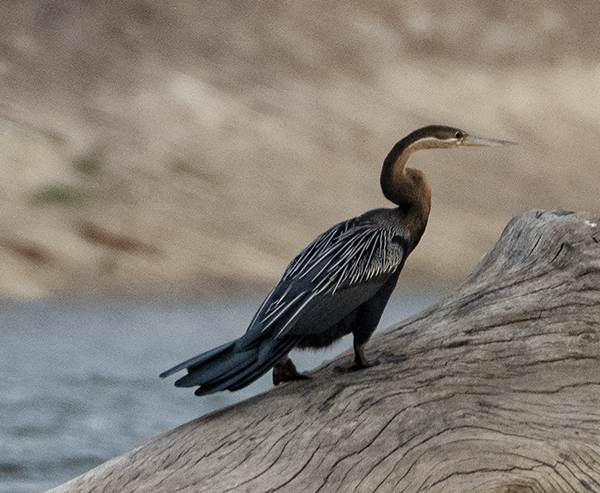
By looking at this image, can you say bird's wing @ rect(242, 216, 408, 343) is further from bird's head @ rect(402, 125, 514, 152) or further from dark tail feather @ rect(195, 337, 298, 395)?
bird's head @ rect(402, 125, 514, 152)

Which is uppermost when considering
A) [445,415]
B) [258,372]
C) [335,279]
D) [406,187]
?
[406,187]

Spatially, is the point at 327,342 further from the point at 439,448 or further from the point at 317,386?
the point at 439,448

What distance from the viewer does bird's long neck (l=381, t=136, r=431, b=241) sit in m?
1.51

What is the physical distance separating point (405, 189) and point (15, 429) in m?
1.61

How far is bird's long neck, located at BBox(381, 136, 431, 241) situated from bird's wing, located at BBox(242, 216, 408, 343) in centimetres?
5

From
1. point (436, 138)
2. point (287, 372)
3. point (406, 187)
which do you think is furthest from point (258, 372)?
point (436, 138)

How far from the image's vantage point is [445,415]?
4.66ft

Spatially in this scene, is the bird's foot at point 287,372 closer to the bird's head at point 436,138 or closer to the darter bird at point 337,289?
the darter bird at point 337,289

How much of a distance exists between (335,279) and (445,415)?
326mm

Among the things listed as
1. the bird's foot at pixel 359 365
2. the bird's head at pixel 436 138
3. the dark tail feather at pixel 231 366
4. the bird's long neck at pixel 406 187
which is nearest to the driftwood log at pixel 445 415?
A: the bird's foot at pixel 359 365

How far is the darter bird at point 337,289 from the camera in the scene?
4.63ft

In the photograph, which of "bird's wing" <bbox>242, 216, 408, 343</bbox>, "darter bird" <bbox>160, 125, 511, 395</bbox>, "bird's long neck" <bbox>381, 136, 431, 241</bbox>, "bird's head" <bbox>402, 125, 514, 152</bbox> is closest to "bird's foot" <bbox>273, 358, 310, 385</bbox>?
"darter bird" <bbox>160, 125, 511, 395</bbox>

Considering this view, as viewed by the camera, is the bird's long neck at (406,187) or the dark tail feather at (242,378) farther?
the bird's long neck at (406,187)

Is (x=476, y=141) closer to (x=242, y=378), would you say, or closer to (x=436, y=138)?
(x=436, y=138)
